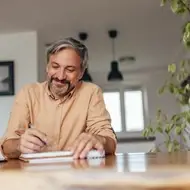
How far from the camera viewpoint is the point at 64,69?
1.26 meters

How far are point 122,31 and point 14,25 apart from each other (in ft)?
3.94

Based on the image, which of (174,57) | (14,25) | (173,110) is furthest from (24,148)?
(173,110)

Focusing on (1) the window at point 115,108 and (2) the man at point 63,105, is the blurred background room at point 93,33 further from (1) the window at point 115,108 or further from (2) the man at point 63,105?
(2) the man at point 63,105

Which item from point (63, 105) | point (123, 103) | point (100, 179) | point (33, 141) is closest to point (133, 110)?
point (123, 103)

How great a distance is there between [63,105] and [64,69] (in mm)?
147

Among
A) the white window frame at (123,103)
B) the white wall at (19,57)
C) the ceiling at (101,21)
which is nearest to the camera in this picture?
the ceiling at (101,21)

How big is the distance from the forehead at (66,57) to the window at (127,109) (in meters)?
5.49

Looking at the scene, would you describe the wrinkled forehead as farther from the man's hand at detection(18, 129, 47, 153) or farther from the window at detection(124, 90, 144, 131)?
the window at detection(124, 90, 144, 131)

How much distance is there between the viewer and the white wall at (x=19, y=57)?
3701 mm

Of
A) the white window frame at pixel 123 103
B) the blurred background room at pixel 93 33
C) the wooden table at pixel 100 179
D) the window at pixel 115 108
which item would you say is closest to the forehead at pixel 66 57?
the wooden table at pixel 100 179

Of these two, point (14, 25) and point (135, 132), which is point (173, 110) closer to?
point (135, 132)

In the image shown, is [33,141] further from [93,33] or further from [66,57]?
[93,33]

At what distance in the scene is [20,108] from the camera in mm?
1300

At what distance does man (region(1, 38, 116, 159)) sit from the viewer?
49.8 inches
